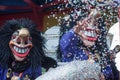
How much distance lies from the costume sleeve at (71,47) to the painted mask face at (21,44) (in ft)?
0.63

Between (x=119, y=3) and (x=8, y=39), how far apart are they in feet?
1.92

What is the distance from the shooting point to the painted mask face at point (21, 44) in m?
1.61

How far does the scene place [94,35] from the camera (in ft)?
4.99

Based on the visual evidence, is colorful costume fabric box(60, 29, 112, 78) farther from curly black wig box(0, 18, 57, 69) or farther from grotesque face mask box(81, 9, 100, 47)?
curly black wig box(0, 18, 57, 69)

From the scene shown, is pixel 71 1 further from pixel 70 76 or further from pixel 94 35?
Answer: pixel 70 76

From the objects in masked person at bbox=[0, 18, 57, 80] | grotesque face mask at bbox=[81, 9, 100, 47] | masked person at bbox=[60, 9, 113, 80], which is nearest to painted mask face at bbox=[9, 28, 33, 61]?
masked person at bbox=[0, 18, 57, 80]

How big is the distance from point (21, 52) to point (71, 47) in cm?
27

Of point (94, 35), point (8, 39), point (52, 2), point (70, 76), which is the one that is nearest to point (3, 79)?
point (8, 39)

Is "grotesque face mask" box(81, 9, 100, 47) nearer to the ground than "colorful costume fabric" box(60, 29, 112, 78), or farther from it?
farther from it

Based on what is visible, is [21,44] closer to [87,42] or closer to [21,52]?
[21,52]

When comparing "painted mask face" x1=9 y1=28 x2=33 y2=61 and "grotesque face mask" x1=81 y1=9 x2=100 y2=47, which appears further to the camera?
"painted mask face" x1=9 y1=28 x2=33 y2=61

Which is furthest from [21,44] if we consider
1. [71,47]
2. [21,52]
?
[71,47]

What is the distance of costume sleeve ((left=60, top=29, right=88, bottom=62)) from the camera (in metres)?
1.50

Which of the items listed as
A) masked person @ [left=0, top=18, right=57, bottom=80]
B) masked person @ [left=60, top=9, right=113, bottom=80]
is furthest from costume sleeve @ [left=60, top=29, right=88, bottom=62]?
masked person @ [left=0, top=18, right=57, bottom=80]
